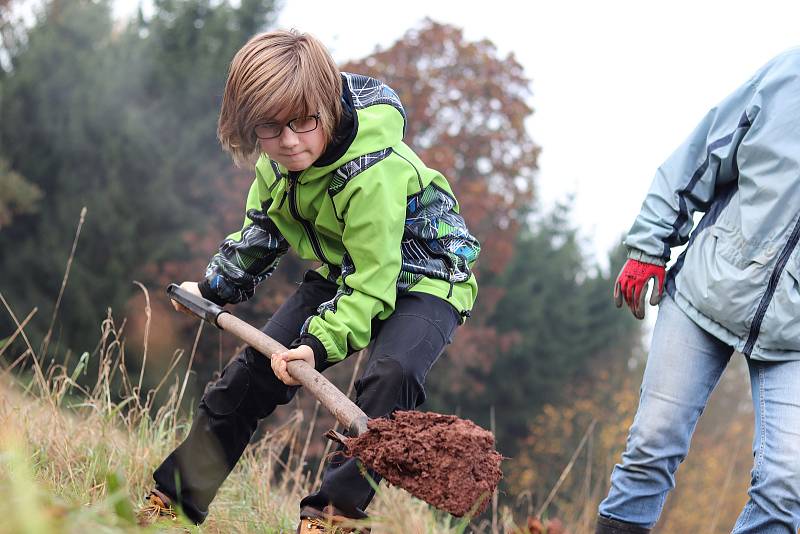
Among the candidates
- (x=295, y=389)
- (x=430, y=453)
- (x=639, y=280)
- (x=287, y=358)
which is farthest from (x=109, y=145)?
(x=430, y=453)

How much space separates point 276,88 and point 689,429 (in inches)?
69.2

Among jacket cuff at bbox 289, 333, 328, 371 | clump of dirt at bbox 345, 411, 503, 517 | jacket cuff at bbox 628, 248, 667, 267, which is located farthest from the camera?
jacket cuff at bbox 628, 248, 667, 267

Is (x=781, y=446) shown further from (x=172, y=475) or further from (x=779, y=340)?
(x=172, y=475)

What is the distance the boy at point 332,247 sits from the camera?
9.76 ft

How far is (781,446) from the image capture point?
9.52 ft

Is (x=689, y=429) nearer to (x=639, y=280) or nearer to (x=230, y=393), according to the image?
(x=639, y=280)

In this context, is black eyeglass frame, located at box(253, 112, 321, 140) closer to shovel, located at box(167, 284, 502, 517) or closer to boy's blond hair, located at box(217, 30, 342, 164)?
boy's blond hair, located at box(217, 30, 342, 164)

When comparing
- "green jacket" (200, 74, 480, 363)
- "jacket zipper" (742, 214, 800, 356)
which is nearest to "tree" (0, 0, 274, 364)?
"green jacket" (200, 74, 480, 363)

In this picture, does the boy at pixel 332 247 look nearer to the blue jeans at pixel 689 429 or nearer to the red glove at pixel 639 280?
the red glove at pixel 639 280

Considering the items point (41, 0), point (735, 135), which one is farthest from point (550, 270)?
point (735, 135)

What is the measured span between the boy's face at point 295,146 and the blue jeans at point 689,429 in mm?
1320

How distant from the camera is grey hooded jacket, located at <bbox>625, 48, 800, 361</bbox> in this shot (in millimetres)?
3039

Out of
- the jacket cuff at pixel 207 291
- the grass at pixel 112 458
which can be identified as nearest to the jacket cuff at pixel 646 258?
the grass at pixel 112 458

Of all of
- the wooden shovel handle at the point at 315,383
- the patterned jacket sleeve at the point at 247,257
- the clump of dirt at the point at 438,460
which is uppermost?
the patterned jacket sleeve at the point at 247,257
